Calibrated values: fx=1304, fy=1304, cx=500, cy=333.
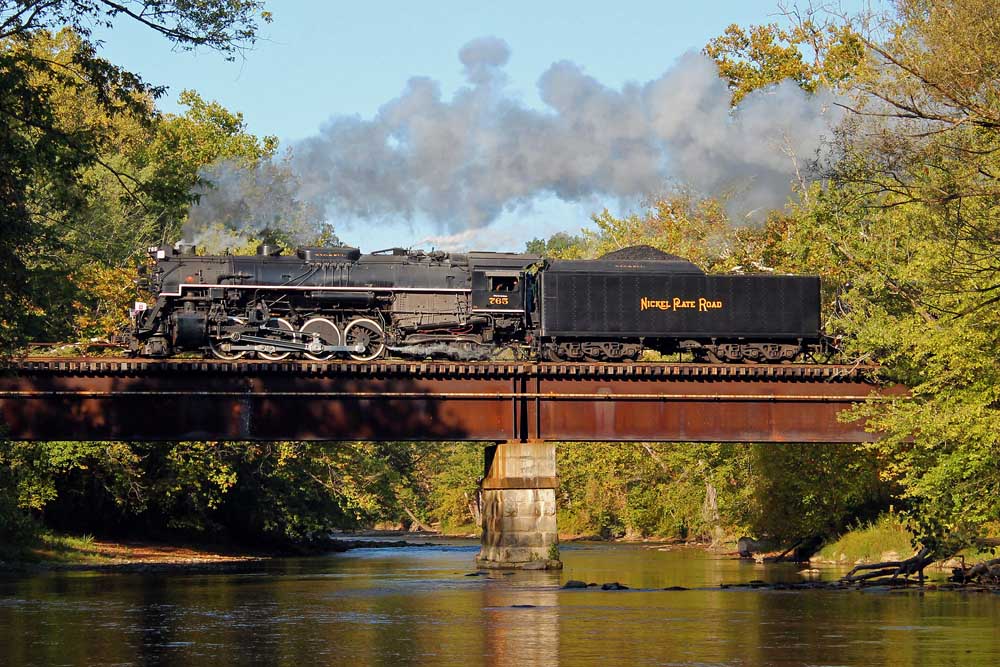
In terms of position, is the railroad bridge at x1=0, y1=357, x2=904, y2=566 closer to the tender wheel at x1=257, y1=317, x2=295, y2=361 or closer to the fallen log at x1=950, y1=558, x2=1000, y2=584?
the tender wheel at x1=257, y1=317, x2=295, y2=361

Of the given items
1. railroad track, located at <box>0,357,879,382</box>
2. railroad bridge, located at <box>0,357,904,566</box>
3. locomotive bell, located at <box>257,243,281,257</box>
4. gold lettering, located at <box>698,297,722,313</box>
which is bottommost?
railroad bridge, located at <box>0,357,904,566</box>

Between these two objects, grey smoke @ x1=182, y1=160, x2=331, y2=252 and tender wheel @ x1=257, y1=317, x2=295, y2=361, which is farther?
grey smoke @ x1=182, y1=160, x2=331, y2=252

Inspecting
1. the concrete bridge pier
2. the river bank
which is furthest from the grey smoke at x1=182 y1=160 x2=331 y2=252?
the concrete bridge pier

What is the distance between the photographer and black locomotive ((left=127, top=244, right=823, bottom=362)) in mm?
44406

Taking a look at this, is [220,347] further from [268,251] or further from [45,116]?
[45,116]

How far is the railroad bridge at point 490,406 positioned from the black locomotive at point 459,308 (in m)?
3.02

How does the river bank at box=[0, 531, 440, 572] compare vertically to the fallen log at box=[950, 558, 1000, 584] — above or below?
below

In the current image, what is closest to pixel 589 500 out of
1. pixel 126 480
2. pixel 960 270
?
pixel 126 480

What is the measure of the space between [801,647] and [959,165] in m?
9.97

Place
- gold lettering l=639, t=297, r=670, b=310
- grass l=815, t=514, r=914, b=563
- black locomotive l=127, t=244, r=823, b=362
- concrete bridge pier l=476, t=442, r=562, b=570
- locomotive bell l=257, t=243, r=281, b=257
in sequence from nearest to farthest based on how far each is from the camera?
1. concrete bridge pier l=476, t=442, r=562, b=570
2. black locomotive l=127, t=244, r=823, b=362
3. locomotive bell l=257, t=243, r=281, b=257
4. gold lettering l=639, t=297, r=670, b=310
5. grass l=815, t=514, r=914, b=563

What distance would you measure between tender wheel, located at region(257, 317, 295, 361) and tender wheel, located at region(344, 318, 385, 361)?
A: 2024 mm

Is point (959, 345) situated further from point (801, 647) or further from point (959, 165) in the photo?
point (801, 647)

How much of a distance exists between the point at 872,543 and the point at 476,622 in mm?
26018

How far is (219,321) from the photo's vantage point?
144 feet
